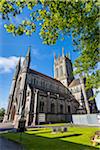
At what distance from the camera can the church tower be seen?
2234 inches

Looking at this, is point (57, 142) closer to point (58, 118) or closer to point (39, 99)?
point (39, 99)

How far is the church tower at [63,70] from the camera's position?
56750mm

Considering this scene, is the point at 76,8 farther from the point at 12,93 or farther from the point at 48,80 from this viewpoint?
the point at 48,80

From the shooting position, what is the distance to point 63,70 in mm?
58875

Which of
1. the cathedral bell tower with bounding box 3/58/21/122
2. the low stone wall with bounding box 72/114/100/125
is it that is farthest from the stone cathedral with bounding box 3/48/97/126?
the low stone wall with bounding box 72/114/100/125

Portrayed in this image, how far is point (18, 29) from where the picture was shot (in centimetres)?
704

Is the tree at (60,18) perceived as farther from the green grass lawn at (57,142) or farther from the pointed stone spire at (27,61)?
the pointed stone spire at (27,61)

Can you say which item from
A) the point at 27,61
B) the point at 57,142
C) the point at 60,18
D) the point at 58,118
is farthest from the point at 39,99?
the point at 60,18

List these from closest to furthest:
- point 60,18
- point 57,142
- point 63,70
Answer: point 60,18
point 57,142
point 63,70

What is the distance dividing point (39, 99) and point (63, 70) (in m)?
28.9

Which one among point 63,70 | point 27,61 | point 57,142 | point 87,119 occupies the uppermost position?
point 63,70

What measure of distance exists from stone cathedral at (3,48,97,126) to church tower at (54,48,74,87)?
2779 millimetres

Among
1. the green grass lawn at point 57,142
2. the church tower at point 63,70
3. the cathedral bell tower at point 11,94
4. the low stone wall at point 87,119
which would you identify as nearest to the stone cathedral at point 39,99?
the cathedral bell tower at point 11,94

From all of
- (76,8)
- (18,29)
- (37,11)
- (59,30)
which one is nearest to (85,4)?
(76,8)
